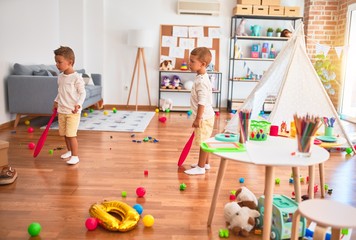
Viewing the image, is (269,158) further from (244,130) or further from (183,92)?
(183,92)

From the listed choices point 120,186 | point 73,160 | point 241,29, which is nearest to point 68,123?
point 73,160

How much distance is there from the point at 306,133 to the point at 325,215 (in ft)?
1.28

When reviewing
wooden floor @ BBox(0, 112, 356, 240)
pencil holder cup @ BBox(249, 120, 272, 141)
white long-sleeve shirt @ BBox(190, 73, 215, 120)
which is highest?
white long-sleeve shirt @ BBox(190, 73, 215, 120)

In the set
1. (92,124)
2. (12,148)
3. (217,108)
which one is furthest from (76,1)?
(12,148)

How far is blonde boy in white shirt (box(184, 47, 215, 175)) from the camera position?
302cm

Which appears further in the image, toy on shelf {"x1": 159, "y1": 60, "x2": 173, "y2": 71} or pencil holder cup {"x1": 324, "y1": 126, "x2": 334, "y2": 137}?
toy on shelf {"x1": 159, "y1": 60, "x2": 173, "y2": 71}

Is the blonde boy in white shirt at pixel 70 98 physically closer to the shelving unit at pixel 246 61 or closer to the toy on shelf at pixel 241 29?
the shelving unit at pixel 246 61

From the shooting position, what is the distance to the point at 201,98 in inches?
120

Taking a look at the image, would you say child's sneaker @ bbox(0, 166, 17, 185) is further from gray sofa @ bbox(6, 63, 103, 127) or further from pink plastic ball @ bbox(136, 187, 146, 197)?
gray sofa @ bbox(6, 63, 103, 127)

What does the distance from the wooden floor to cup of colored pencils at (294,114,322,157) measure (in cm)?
65

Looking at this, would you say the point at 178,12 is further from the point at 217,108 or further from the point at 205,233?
the point at 205,233

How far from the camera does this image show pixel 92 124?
530 cm

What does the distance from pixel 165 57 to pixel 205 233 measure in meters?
5.40

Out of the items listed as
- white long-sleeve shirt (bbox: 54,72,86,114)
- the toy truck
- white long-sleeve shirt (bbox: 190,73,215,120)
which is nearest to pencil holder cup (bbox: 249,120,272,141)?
the toy truck
